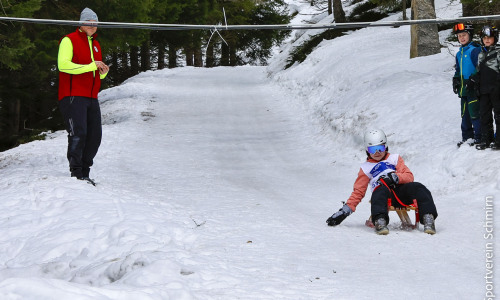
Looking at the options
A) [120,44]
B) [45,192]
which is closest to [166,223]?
[45,192]

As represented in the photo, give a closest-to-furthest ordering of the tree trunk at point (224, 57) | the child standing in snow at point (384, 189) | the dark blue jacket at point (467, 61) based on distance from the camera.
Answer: the child standing in snow at point (384, 189)
the dark blue jacket at point (467, 61)
the tree trunk at point (224, 57)

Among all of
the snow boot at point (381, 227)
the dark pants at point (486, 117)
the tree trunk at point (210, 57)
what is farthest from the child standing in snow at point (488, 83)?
the tree trunk at point (210, 57)

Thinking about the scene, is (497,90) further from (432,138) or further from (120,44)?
(120,44)

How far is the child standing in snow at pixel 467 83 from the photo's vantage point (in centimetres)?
823

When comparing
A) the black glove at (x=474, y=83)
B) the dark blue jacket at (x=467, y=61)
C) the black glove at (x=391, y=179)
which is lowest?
the black glove at (x=391, y=179)

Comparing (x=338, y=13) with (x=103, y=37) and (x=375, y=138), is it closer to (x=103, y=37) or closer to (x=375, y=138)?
(x=103, y=37)

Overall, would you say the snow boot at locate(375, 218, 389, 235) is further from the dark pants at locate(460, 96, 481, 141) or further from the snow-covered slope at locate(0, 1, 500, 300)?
the dark pants at locate(460, 96, 481, 141)

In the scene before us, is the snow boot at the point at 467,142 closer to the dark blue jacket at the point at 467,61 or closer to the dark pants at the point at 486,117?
the dark pants at the point at 486,117

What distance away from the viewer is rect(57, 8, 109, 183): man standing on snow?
7.18m

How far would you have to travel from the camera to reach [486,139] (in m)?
7.94

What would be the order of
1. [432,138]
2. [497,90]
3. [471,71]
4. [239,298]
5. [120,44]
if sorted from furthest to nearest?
1. [120,44]
2. [432,138]
3. [471,71]
4. [497,90]
5. [239,298]

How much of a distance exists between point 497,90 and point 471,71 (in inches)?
28.8

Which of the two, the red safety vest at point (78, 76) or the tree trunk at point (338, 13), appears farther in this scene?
the tree trunk at point (338, 13)

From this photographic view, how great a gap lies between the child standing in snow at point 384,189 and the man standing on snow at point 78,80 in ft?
12.0
